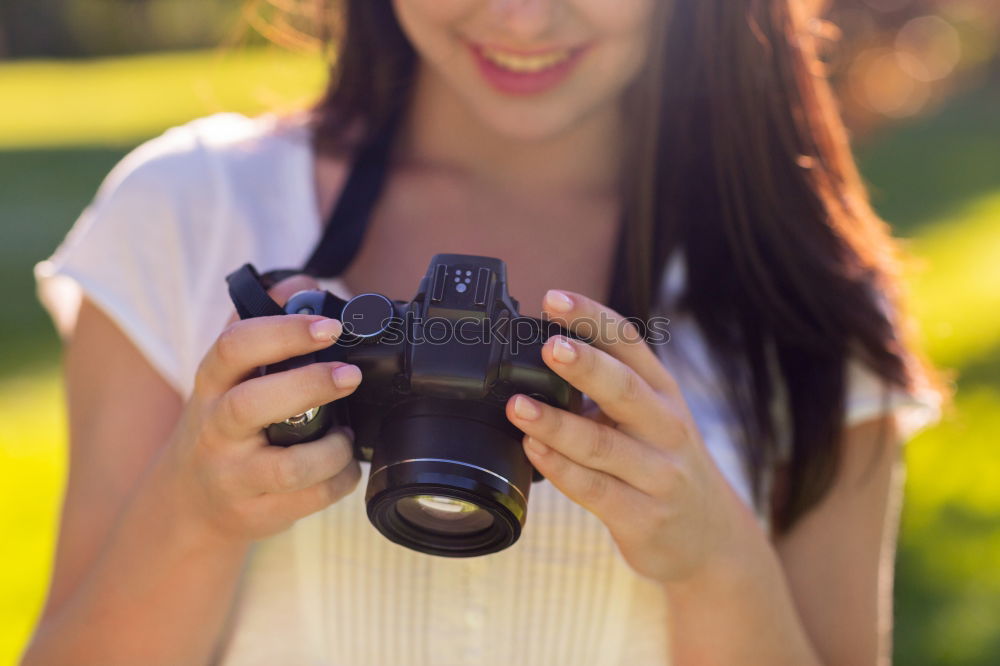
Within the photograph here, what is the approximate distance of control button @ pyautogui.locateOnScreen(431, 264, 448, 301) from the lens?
107 cm

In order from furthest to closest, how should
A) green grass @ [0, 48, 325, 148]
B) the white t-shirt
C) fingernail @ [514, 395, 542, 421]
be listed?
green grass @ [0, 48, 325, 148] → the white t-shirt → fingernail @ [514, 395, 542, 421]

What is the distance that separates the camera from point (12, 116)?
11359 millimetres

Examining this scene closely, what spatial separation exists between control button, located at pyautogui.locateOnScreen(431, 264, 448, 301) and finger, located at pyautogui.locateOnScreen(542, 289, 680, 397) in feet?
0.35

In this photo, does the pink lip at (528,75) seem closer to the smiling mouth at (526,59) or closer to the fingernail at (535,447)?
the smiling mouth at (526,59)

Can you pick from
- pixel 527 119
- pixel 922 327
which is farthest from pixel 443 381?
pixel 922 327

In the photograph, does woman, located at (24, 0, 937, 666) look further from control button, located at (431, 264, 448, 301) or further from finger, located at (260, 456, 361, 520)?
control button, located at (431, 264, 448, 301)

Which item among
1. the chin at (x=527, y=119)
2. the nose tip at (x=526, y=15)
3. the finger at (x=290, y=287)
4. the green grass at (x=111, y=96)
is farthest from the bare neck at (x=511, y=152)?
the green grass at (x=111, y=96)

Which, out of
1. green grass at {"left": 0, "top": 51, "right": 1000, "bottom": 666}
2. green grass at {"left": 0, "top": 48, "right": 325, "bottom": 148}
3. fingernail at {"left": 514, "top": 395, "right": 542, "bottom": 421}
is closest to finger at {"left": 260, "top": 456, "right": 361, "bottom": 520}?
fingernail at {"left": 514, "top": 395, "right": 542, "bottom": 421}

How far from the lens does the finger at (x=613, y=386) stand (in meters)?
1.01

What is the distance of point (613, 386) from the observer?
1039mm

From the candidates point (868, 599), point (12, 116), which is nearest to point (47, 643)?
point (868, 599)

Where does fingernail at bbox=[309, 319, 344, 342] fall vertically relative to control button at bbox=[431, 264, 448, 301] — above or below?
below

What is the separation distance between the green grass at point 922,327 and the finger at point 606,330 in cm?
65

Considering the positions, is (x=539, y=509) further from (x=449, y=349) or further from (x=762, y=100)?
(x=762, y=100)
